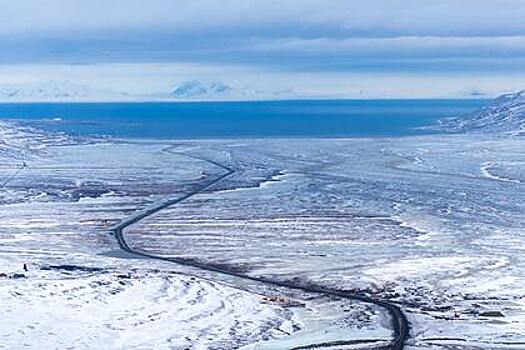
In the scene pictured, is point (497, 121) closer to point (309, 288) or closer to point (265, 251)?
point (265, 251)

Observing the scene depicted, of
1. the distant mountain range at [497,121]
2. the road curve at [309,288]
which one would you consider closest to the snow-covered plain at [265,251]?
the road curve at [309,288]

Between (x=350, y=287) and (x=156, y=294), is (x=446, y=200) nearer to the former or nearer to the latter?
(x=350, y=287)

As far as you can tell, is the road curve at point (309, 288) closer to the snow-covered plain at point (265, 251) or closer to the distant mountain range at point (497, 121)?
the snow-covered plain at point (265, 251)

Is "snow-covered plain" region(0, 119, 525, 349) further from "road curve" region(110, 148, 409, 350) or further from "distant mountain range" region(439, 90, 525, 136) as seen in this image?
"distant mountain range" region(439, 90, 525, 136)

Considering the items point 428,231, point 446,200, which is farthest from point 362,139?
point 428,231

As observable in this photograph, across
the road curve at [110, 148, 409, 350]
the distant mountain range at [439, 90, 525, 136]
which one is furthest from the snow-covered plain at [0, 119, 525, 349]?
the distant mountain range at [439, 90, 525, 136]

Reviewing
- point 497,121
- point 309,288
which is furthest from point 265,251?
point 497,121

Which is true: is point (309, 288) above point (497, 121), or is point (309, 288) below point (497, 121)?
above
